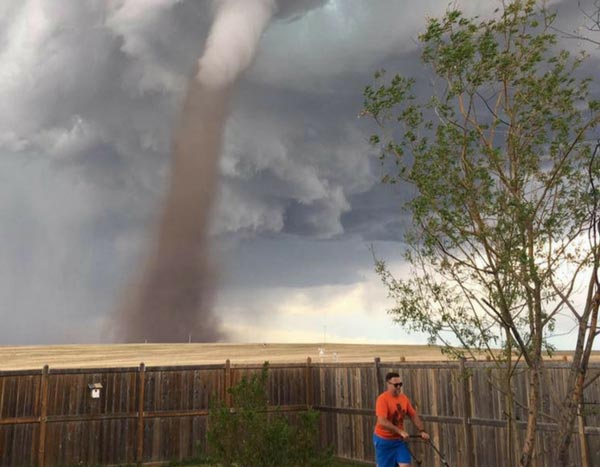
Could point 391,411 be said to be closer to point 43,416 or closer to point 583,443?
point 583,443

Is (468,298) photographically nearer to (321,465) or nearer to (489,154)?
(489,154)

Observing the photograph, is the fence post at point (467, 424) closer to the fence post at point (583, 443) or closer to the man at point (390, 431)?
the fence post at point (583, 443)

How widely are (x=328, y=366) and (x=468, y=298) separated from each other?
964 cm

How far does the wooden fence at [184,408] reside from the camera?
12414 mm

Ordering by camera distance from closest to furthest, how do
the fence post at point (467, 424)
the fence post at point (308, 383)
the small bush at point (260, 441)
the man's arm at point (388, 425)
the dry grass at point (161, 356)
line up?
1. the man's arm at point (388, 425)
2. the small bush at point (260, 441)
3. the fence post at point (467, 424)
4. the fence post at point (308, 383)
5. the dry grass at point (161, 356)

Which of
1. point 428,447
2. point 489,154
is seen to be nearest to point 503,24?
point 489,154

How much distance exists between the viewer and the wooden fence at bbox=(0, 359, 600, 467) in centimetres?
1241

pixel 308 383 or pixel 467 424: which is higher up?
pixel 308 383

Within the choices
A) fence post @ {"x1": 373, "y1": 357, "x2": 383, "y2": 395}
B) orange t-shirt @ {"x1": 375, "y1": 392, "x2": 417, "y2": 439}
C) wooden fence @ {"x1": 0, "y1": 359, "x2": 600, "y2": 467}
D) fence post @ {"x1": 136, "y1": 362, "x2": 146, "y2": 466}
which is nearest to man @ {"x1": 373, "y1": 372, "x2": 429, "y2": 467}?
orange t-shirt @ {"x1": 375, "y1": 392, "x2": 417, "y2": 439}

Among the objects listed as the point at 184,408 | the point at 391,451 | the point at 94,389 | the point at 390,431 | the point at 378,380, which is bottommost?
the point at 391,451

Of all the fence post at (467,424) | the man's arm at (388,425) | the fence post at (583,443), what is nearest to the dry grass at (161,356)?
the fence post at (467,424)

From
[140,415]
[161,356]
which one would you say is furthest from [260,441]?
[161,356]

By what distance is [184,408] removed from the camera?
628 inches

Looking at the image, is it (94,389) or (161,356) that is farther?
(161,356)
